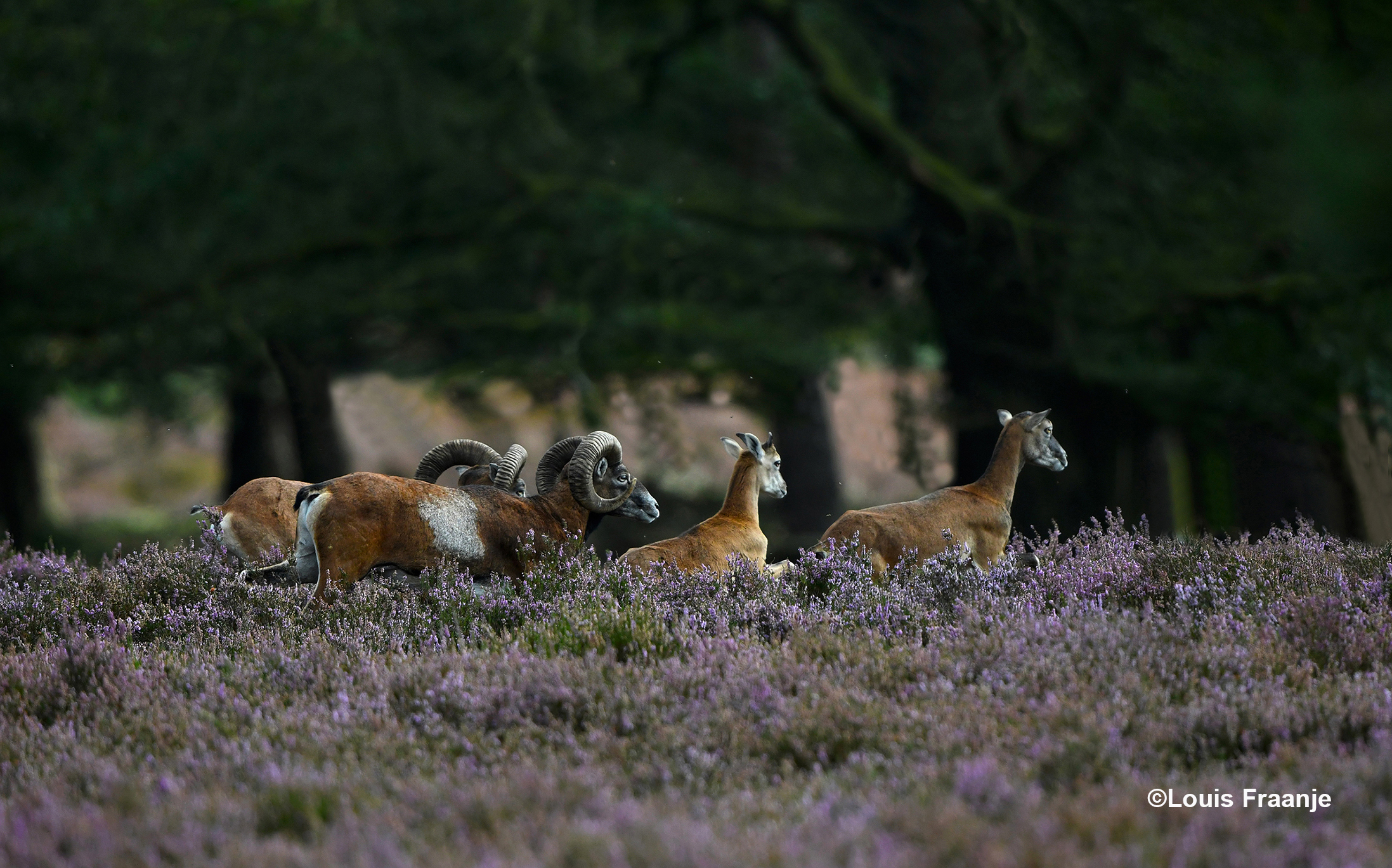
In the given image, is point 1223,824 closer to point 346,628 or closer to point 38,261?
point 346,628

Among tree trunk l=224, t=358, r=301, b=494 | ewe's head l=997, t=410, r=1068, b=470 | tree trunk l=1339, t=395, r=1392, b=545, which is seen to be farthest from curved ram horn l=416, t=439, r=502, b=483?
tree trunk l=224, t=358, r=301, b=494

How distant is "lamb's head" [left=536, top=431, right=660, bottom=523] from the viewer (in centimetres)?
687

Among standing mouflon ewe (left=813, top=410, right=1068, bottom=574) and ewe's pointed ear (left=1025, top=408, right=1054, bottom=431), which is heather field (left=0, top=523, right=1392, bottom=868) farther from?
ewe's pointed ear (left=1025, top=408, right=1054, bottom=431)

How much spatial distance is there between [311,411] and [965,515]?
9271mm

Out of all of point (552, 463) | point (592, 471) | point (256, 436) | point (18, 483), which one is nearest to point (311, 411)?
point (256, 436)

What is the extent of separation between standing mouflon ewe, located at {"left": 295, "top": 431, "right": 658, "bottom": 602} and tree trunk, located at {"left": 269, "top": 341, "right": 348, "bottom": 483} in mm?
7616

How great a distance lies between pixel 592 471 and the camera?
22.6ft

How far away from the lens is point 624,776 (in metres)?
3.88

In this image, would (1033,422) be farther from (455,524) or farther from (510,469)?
(455,524)

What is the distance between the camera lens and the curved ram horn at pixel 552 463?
704 cm

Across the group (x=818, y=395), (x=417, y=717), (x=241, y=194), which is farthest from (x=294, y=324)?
(x=417, y=717)

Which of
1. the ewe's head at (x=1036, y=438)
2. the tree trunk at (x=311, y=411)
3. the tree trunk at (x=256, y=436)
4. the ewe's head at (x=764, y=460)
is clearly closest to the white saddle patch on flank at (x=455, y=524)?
the ewe's head at (x=764, y=460)

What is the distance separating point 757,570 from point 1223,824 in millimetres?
3480

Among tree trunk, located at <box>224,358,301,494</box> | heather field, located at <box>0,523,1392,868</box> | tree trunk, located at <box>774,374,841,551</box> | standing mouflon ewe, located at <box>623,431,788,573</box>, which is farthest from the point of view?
tree trunk, located at <box>224,358,301,494</box>
